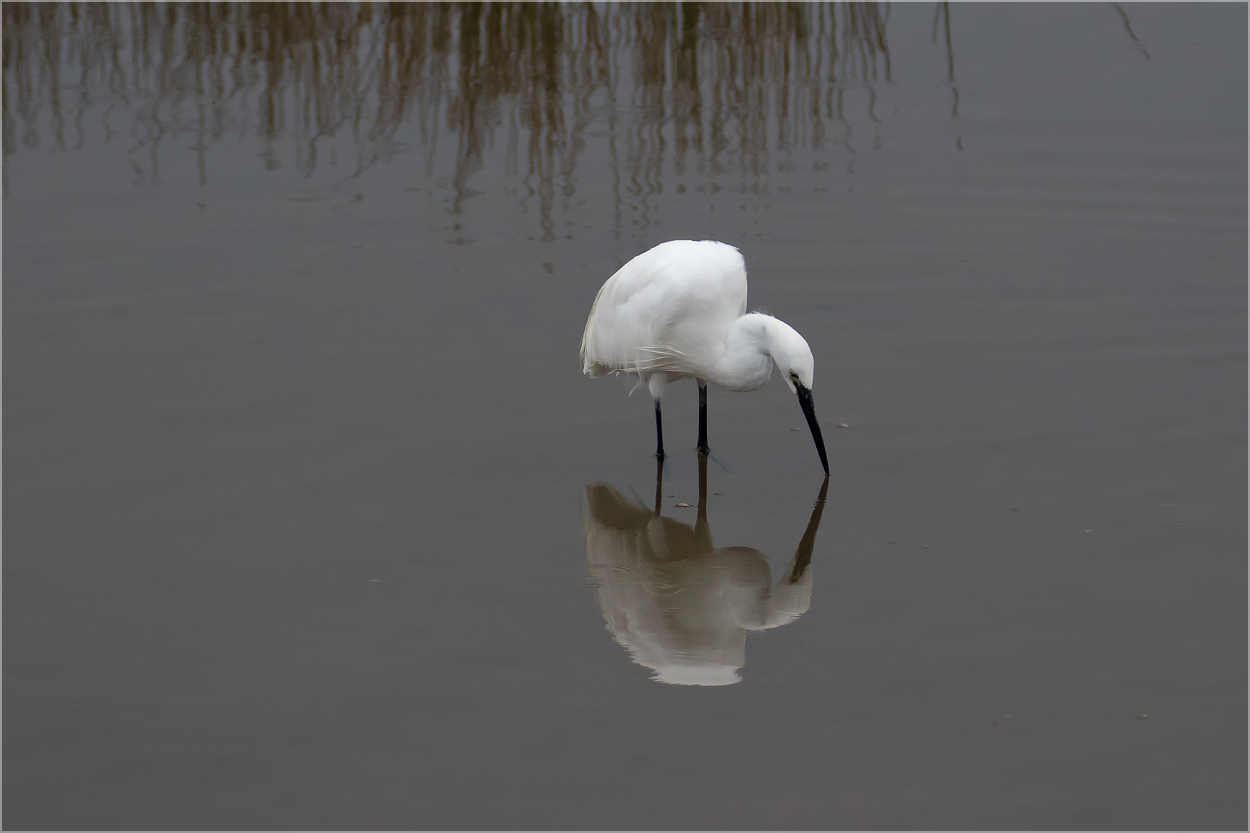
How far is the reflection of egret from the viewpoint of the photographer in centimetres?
373

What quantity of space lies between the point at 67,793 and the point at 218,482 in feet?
5.76

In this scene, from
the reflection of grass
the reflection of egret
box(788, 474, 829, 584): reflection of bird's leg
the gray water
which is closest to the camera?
the gray water

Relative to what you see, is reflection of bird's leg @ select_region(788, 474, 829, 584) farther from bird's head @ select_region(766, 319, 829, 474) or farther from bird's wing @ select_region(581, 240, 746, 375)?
bird's wing @ select_region(581, 240, 746, 375)

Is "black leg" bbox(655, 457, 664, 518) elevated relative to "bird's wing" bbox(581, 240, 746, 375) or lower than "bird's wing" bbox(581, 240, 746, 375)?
lower

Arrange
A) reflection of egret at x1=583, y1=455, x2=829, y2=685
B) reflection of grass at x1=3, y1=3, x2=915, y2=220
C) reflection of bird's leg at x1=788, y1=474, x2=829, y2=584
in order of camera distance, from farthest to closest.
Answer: reflection of grass at x1=3, y1=3, x2=915, y2=220 < reflection of bird's leg at x1=788, y1=474, x2=829, y2=584 < reflection of egret at x1=583, y1=455, x2=829, y2=685

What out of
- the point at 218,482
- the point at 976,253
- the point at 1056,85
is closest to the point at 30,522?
the point at 218,482

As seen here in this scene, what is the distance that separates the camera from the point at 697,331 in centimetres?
483

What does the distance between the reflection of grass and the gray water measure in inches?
1.8

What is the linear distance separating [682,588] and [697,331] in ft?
3.66

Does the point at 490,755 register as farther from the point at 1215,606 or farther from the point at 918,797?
the point at 1215,606

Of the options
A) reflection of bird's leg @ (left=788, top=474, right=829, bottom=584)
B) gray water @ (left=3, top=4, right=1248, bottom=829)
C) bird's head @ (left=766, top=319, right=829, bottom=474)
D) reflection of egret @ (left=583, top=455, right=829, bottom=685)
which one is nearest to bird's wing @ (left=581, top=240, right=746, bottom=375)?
bird's head @ (left=766, top=319, right=829, bottom=474)

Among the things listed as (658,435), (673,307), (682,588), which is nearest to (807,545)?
(682,588)

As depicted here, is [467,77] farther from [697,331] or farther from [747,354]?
[747,354]

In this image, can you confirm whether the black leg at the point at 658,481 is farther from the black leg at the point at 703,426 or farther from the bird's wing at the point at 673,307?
the bird's wing at the point at 673,307
